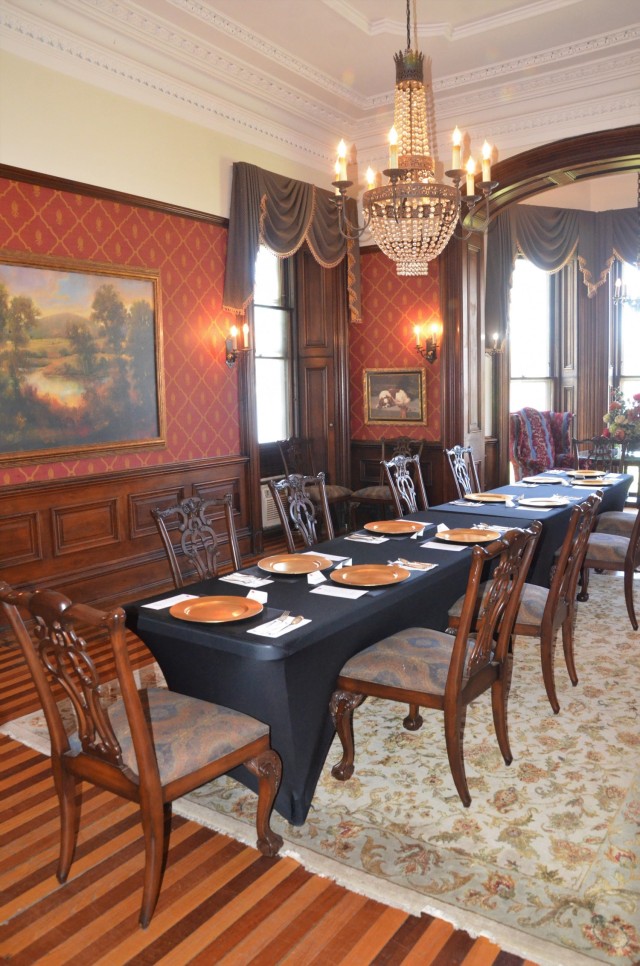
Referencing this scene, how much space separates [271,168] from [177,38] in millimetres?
1548

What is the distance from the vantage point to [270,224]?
6586 millimetres

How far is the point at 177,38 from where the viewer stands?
5.42 m

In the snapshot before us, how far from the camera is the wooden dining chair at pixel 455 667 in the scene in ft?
8.83

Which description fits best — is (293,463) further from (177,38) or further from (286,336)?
(177,38)

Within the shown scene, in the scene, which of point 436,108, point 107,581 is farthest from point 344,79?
point 107,581

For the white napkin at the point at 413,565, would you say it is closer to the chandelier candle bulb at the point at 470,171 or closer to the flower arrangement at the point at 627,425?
the chandelier candle bulb at the point at 470,171

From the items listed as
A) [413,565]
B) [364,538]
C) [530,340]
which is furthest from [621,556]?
[530,340]

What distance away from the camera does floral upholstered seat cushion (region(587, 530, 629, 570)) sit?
4.83 metres

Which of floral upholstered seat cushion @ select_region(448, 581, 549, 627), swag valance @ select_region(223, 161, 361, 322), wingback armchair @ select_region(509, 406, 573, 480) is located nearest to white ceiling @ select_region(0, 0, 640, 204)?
swag valance @ select_region(223, 161, 361, 322)

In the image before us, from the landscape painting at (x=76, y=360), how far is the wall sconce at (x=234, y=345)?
77 cm

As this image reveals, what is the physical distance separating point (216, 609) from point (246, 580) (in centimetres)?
48

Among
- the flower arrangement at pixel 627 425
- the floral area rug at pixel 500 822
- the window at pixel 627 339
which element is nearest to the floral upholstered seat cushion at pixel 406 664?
the floral area rug at pixel 500 822

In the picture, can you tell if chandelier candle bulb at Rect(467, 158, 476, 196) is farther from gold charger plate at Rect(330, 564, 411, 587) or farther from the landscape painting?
the landscape painting

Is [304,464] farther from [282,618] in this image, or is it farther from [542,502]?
[282,618]
